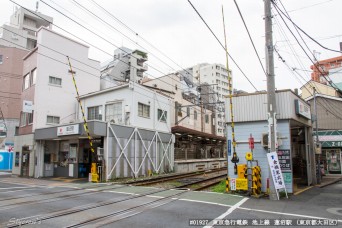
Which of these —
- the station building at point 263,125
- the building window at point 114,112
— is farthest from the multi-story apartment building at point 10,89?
the station building at point 263,125

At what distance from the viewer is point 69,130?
20.9 metres

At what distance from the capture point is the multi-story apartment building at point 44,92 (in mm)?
24836

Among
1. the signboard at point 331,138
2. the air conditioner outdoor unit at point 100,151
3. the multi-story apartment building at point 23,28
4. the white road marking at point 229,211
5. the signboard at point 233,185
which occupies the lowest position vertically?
the white road marking at point 229,211

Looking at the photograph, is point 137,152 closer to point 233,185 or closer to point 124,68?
point 233,185

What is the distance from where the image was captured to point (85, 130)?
19.9 meters

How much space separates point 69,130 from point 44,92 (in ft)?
22.3

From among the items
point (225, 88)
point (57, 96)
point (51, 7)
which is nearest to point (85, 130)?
point (57, 96)

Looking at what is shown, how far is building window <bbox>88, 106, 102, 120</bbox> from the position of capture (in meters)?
27.2

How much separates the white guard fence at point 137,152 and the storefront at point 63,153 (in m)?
1.34

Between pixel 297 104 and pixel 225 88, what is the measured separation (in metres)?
86.2

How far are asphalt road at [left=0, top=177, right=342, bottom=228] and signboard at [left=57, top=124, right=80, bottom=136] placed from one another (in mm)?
8419

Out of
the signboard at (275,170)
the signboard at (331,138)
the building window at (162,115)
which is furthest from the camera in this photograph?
the building window at (162,115)

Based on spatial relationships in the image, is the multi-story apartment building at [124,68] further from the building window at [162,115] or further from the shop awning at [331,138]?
the shop awning at [331,138]

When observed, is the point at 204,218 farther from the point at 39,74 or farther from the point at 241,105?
the point at 39,74
